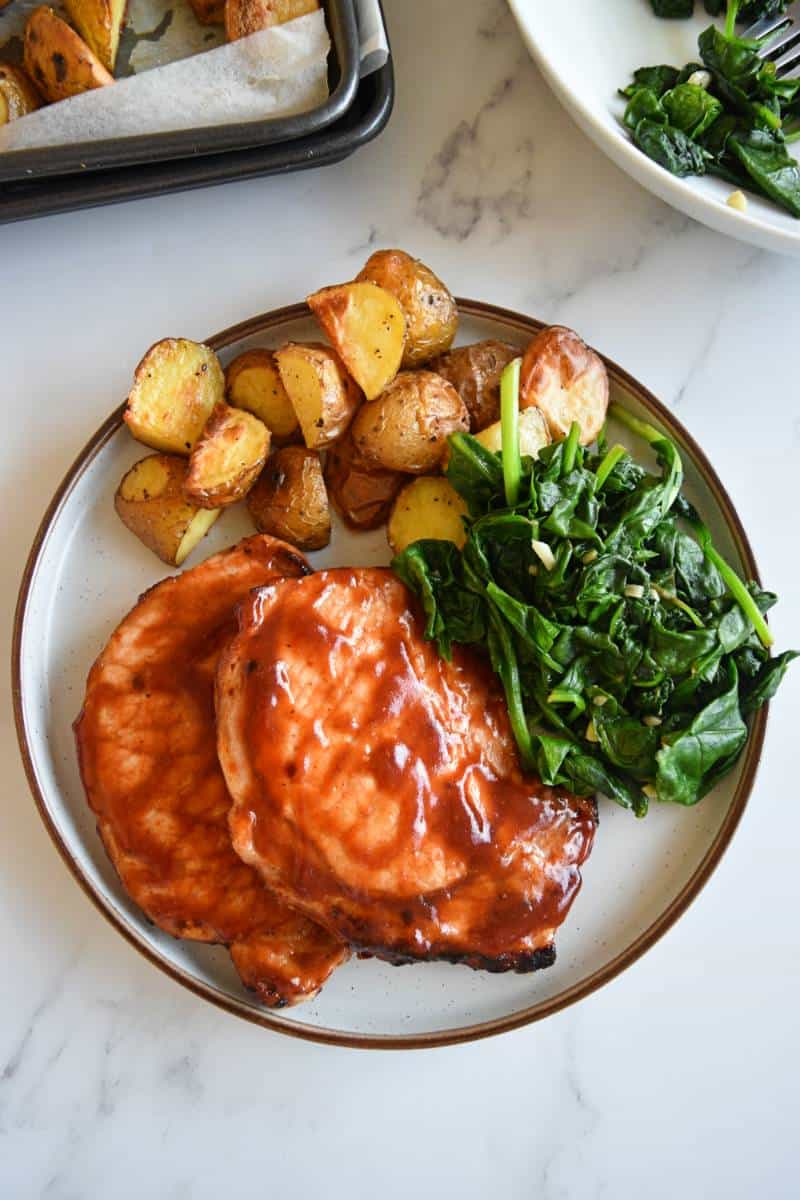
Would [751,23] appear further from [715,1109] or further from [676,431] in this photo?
[715,1109]

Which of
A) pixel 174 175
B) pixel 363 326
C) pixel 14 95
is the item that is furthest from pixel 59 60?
pixel 363 326

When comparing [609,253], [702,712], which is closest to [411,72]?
[609,253]

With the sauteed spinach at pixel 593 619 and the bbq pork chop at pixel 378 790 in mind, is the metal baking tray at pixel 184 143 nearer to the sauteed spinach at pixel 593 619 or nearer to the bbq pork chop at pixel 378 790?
the sauteed spinach at pixel 593 619

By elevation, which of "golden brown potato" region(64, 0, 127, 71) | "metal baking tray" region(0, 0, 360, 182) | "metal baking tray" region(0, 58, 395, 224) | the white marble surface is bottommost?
the white marble surface

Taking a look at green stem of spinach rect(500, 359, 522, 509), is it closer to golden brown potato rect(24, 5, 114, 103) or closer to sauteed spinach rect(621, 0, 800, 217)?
sauteed spinach rect(621, 0, 800, 217)

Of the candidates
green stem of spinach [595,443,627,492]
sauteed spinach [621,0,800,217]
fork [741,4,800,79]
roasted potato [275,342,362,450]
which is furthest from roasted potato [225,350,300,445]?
fork [741,4,800,79]

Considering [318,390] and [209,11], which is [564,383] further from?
[209,11]
